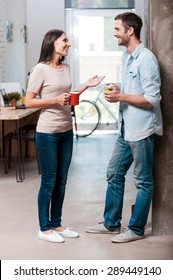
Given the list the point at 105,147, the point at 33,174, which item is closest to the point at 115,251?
the point at 33,174

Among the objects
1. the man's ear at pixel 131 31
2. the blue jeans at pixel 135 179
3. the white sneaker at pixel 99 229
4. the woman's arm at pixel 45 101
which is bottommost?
the white sneaker at pixel 99 229

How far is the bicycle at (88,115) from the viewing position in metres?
11.5

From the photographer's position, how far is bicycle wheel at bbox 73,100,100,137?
Answer: 11.6m

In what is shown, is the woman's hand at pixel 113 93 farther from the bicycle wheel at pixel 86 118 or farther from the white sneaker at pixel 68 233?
the bicycle wheel at pixel 86 118

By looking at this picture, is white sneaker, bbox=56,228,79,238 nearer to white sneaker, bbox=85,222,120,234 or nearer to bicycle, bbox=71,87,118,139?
white sneaker, bbox=85,222,120,234

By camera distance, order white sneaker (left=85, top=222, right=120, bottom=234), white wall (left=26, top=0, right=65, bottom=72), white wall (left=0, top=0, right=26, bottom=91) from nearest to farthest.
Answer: white sneaker (left=85, top=222, right=120, bottom=234) < white wall (left=0, top=0, right=26, bottom=91) < white wall (left=26, top=0, right=65, bottom=72)

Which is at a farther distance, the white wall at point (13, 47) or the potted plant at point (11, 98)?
the white wall at point (13, 47)

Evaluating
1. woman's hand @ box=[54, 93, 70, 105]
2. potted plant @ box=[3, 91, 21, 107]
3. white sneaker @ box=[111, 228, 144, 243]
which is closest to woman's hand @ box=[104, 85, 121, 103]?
woman's hand @ box=[54, 93, 70, 105]

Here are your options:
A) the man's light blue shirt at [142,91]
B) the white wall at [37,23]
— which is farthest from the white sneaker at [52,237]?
the white wall at [37,23]

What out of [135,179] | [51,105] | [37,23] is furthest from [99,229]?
[37,23]

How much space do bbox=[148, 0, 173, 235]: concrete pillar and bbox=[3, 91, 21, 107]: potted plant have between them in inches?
150

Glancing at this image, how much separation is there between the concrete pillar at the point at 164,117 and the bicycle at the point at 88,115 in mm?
6754

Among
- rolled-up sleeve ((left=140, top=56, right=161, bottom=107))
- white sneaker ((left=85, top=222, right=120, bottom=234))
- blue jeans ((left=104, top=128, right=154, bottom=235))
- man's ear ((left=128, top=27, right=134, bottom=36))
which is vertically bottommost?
white sneaker ((left=85, top=222, right=120, bottom=234))

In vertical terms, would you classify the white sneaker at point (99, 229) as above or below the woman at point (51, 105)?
below
